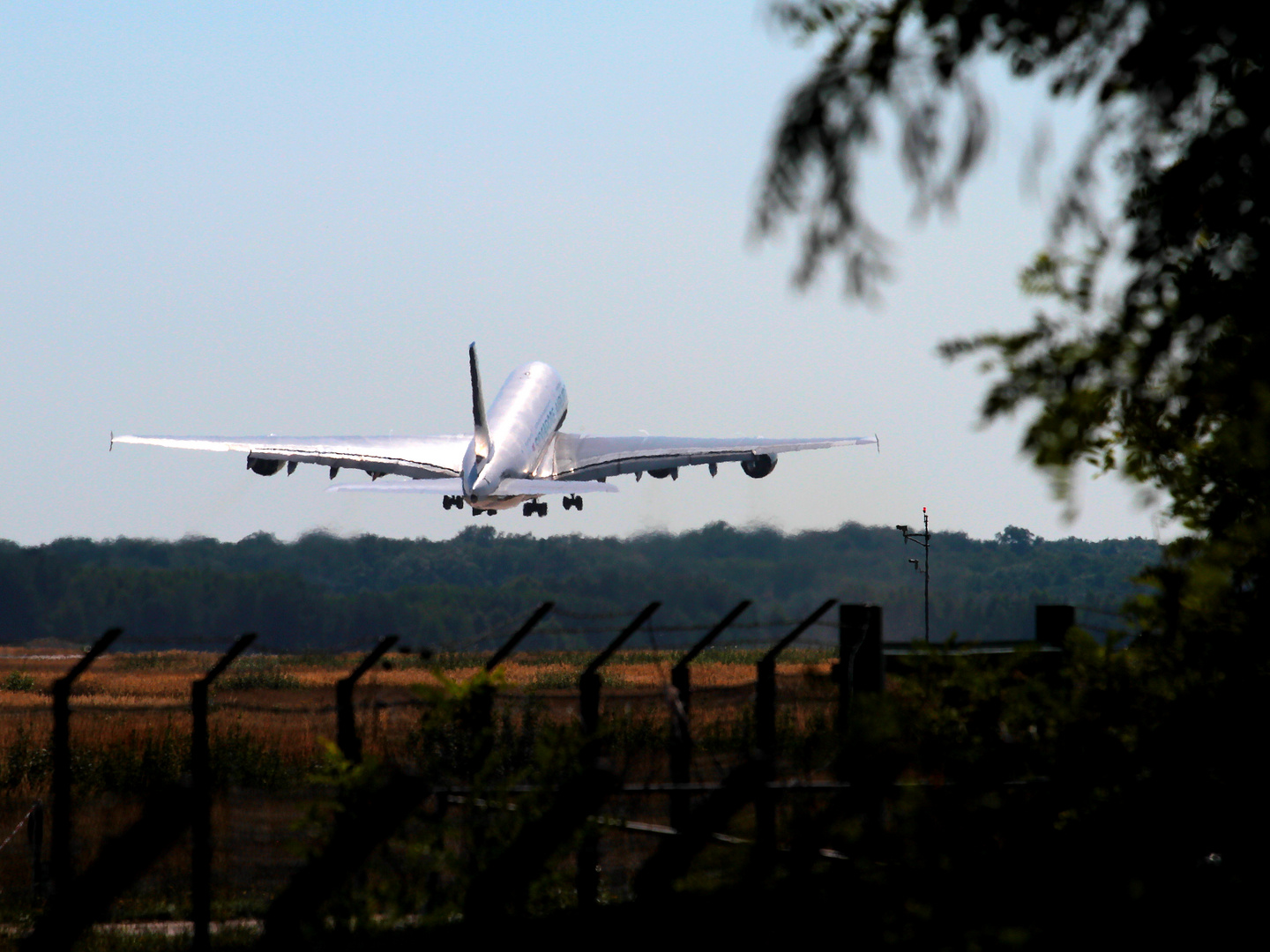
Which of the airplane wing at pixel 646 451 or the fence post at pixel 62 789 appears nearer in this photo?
the fence post at pixel 62 789

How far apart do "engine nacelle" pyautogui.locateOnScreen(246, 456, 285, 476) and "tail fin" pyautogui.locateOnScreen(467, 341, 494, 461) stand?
23.5 ft

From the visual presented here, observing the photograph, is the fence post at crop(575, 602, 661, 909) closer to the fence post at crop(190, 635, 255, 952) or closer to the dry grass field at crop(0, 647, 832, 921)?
the dry grass field at crop(0, 647, 832, 921)

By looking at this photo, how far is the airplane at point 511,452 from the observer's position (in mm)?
51938

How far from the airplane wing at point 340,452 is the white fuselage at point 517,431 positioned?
226cm

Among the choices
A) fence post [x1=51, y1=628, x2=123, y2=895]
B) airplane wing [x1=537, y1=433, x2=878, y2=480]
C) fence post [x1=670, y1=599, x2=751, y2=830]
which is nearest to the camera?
fence post [x1=670, y1=599, x2=751, y2=830]

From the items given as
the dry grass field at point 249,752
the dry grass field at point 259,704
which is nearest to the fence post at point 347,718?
the dry grass field at point 249,752

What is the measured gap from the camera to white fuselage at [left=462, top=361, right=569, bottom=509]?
2021 inches

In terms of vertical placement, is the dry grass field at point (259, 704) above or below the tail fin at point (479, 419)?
below

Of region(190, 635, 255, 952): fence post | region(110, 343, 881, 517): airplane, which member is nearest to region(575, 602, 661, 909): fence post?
region(190, 635, 255, 952): fence post

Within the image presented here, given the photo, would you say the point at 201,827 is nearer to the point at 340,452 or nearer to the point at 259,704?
the point at 259,704

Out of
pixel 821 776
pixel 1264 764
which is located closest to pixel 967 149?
pixel 1264 764

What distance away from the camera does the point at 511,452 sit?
5306cm

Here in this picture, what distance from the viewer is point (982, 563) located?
185 ft

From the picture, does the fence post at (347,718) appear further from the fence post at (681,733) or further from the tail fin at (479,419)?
the tail fin at (479,419)
